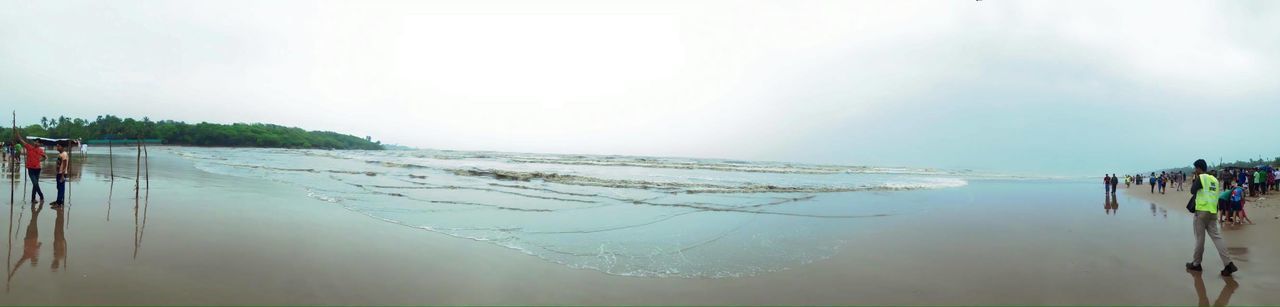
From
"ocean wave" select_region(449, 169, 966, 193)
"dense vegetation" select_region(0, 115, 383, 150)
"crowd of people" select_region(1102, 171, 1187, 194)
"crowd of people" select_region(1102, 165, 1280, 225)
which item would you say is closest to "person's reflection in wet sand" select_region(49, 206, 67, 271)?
"crowd of people" select_region(1102, 165, 1280, 225)

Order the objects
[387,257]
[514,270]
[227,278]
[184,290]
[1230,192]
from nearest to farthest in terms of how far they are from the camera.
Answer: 1. [184,290]
2. [227,278]
3. [514,270]
4. [387,257]
5. [1230,192]

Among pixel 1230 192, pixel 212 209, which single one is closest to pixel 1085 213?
pixel 1230 192

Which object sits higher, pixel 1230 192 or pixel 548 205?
pixel 1230 192

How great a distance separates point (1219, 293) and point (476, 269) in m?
7.79

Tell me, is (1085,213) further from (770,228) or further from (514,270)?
(514,270)

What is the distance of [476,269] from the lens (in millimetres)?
5457

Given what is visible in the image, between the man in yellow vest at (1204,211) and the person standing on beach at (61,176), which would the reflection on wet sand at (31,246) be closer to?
the person standing on beach at (61,176)

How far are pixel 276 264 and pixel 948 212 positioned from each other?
46.0 feet

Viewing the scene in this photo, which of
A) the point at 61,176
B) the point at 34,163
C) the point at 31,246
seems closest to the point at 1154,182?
the point at 31,246

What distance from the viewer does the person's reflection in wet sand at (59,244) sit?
17.1 feet

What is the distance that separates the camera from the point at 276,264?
Result: 531 centimetres

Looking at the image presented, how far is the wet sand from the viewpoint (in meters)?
4.41

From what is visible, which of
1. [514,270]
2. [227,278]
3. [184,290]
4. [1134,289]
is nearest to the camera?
[184,290]

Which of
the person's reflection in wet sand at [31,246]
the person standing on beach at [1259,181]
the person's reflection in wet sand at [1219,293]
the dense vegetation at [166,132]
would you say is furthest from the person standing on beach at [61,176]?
the dense vegetation at [166,132]
